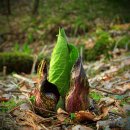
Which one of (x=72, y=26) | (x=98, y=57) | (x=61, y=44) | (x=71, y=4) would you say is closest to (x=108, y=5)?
(x=71, y=4)

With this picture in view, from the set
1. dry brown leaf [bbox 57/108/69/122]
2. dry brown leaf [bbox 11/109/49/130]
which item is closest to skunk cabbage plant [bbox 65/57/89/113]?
dry brown leaf [bbox 57/108/69/122]

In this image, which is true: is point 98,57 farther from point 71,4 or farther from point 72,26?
point 71,4

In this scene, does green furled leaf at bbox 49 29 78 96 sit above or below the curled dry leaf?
above

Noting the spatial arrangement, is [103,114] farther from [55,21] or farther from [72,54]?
[55,21]

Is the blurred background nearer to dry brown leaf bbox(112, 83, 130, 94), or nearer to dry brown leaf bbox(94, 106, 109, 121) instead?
dry brown leaf bbox(112, 83, 130, 94)

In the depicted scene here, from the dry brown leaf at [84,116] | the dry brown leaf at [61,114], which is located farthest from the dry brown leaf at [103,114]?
the dry brown leaf at [61,114]
